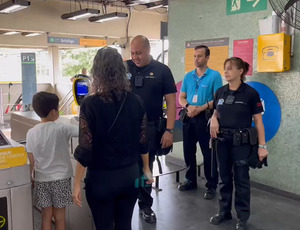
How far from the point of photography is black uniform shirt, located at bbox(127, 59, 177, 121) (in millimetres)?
2631

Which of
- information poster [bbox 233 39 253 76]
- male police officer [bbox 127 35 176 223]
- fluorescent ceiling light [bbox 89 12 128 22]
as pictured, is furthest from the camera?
fluorescent ceiling light [bbox 89 12 128 22]

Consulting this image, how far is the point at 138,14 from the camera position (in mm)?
10367

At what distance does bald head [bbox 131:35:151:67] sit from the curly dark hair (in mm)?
910

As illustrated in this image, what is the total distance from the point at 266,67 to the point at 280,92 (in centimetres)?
33

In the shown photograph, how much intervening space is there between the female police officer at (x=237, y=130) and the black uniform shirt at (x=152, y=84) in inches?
17.8

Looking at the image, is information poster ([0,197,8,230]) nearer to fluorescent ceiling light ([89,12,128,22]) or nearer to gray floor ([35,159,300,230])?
gray floor ([35,159,300,230])

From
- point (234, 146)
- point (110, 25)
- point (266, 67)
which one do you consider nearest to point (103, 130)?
point (234, 146)

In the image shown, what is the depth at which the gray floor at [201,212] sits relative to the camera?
2.80 metres

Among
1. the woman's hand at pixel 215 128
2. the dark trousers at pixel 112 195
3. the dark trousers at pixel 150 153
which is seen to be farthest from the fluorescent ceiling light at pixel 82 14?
the dark trousers at pixel 112 195

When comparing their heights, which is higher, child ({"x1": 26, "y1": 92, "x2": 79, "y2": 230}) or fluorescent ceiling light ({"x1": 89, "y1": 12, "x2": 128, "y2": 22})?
fluorescent ceiling light ({"x1": 89, "y1": 12, "x2": 128, "y2": 22})

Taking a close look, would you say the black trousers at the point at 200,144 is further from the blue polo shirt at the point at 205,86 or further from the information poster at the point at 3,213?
the information poster at the point at 3,213

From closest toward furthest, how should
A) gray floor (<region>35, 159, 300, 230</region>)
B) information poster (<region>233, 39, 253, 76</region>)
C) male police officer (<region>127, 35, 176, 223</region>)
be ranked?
male police officer (<region>127, 35, 176, 223</region>) < gray floor (<region>35, 159, 300, 230</region>) < information poster (<region>233, 39, 253, 76</region>)

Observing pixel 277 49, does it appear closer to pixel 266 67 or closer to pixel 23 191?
pixel 266 67

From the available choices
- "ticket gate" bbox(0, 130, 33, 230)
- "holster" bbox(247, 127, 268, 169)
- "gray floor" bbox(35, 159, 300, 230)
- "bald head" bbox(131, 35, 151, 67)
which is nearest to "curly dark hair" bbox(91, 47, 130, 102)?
"ticket gate" bbox(0, 130, 33, 230)
